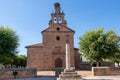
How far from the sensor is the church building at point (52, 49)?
44.2m

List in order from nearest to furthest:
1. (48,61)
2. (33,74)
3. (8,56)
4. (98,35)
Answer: (33,74)
(8,56)
(98,35)
(48,61)

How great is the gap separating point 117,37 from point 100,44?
2.68 metres

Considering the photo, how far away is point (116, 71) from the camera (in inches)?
1031

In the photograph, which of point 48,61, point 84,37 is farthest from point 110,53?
point 48,61

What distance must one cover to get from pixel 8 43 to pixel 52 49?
55.1ft

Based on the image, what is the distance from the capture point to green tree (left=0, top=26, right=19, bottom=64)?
28.4 meters

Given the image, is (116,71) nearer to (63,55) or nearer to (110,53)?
(110,53)

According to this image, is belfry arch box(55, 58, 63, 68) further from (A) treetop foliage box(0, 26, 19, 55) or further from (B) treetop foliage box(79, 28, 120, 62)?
(A) treetop foliage box(0, 26, 19, 55)

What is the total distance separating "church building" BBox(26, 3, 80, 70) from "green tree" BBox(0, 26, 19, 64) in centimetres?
1481

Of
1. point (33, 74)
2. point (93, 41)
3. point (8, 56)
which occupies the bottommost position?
point (33, 74)

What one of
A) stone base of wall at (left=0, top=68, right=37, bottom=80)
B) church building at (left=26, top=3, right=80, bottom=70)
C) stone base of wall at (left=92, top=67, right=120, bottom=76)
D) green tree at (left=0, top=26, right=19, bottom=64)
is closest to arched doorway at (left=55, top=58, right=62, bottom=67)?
church building at (left=26, top=3, right=80, bottom=70)

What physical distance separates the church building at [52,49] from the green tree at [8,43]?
48.6 ft

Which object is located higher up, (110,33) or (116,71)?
(110,33)

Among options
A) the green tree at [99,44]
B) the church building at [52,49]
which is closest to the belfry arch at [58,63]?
the church building at [52,49]
